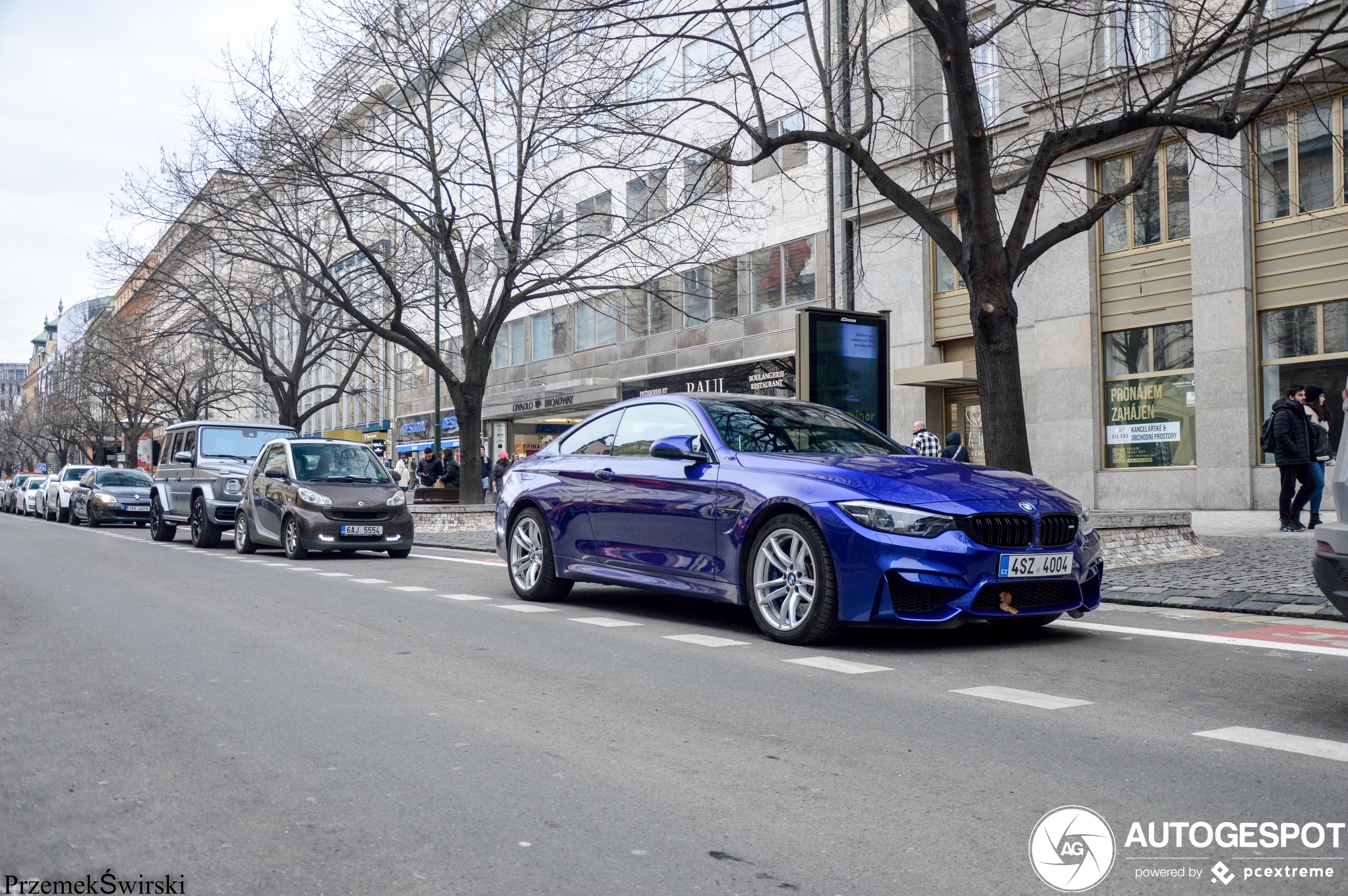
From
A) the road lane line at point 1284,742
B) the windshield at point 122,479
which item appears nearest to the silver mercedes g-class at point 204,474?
the windshield at point 122,479

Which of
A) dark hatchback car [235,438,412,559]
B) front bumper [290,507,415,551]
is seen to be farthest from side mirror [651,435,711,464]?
dark hatchback car [235,438,412,559]

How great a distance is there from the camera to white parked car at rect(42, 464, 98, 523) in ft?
117

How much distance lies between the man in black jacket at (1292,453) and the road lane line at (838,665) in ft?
34.1

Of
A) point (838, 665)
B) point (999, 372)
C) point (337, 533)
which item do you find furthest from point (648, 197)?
point (838, 665)

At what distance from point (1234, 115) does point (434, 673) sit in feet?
29.4

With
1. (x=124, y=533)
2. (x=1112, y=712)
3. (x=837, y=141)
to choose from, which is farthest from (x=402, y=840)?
(x=124, y=533)

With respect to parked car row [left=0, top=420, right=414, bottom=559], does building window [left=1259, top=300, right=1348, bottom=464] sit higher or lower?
higher

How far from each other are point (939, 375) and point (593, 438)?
1676cm

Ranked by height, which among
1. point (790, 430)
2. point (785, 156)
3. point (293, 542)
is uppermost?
point (785, 156)

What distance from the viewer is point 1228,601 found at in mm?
9102

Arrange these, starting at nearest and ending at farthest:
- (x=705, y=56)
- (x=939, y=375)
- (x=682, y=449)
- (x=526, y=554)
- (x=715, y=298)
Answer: (x=682, y=449) → (x=526, y=554) → (x=939, y=375) → (x=705, y=56) → (x=715, y=298)

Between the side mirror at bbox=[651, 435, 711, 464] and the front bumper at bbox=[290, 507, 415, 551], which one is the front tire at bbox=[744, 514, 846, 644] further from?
the front bumper at bbox=[290, 507, 415, 551]

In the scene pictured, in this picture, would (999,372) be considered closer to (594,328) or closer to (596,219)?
(596,219)

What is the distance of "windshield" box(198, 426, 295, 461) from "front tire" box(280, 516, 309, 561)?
456 centimetres
